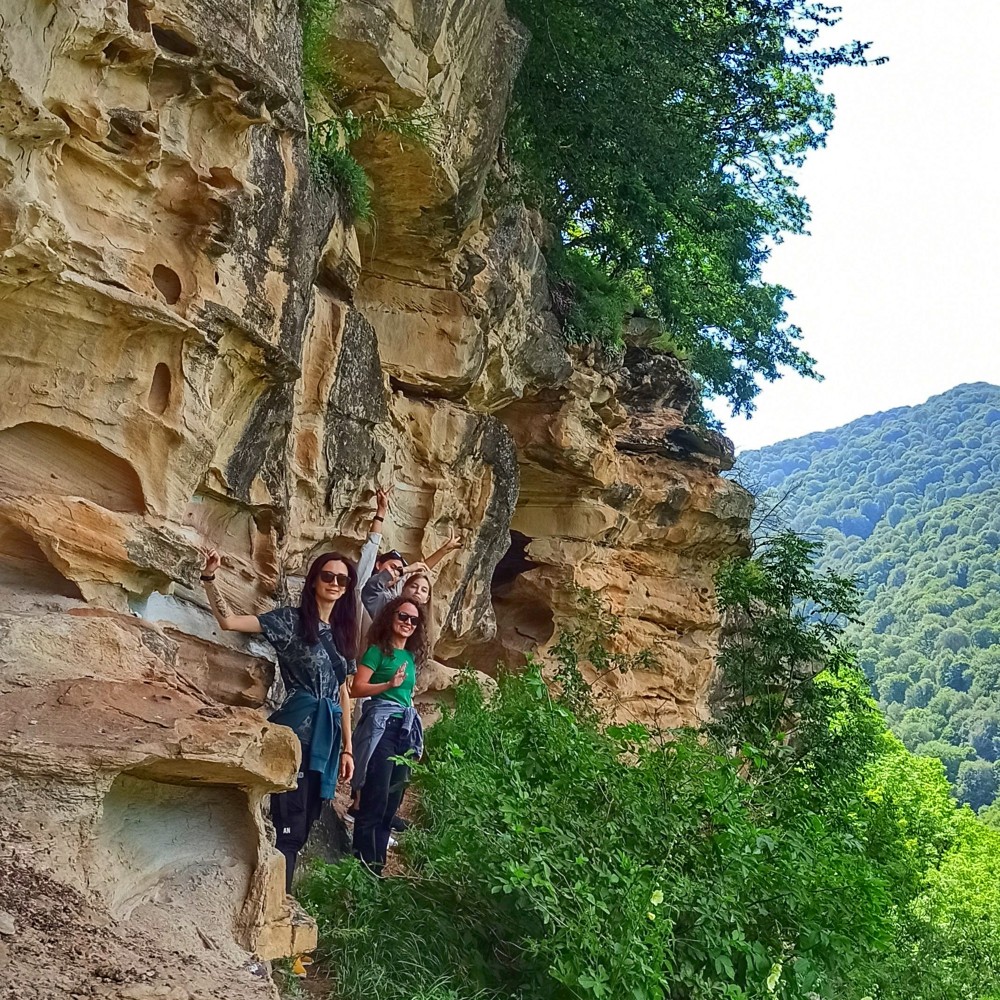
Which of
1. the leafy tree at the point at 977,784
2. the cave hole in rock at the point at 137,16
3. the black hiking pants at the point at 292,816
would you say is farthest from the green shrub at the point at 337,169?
the leafy tree at the point at 977,784

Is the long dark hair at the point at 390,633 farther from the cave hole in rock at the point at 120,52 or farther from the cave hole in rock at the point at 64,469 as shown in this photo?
the cave hole in rock at the point at 120,52

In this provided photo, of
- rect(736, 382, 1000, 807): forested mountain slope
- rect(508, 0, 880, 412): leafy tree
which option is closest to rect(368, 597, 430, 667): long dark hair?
rect(508, 0, 880, 412): leafy tree

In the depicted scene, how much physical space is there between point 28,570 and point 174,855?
1386 millimetres

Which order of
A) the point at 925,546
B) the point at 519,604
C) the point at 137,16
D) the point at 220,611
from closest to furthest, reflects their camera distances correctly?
the point at 137,16, the point at 220,611, the point at 519,604, the point at 925,546

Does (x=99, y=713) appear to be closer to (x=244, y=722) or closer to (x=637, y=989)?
(x=244, y=722)

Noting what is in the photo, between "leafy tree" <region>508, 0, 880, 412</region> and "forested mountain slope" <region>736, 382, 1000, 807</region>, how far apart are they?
18.9 metres

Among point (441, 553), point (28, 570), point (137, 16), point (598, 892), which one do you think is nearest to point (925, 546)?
point (441, 553)

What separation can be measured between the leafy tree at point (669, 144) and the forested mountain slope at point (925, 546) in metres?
18.9

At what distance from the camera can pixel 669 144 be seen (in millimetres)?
10906

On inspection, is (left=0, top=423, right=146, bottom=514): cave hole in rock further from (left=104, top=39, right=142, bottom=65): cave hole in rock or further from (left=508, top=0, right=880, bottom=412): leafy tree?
(left=508, top=0, right=880, bottom=412): leafy tree

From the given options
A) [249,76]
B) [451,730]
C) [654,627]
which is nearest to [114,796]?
[249,76]

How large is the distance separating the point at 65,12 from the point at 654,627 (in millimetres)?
11145

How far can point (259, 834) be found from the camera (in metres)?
4.09

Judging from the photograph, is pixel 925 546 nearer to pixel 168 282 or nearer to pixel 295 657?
pixel 295 657
